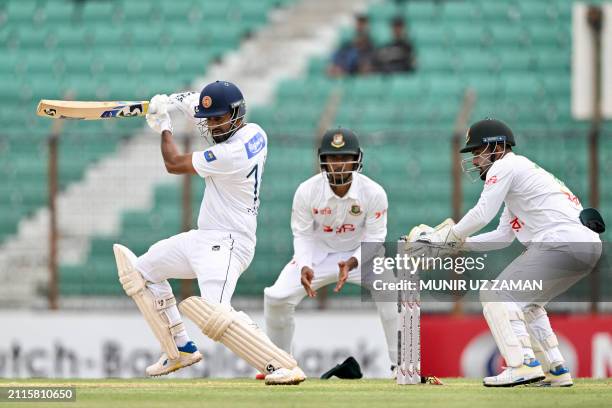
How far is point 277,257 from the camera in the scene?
44.8 ft

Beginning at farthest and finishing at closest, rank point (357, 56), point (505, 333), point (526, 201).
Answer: point (357, 56), point (526, 201), point (505, 333)

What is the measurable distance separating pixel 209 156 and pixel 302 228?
1.72 meters

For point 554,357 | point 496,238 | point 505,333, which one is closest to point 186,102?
point 496,238

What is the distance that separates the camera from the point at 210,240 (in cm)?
907

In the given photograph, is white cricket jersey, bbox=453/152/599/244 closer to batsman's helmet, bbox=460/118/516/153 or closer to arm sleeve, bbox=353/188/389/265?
batsman's helmet, bbox=460/118/516/153

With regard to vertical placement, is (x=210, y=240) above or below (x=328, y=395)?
above

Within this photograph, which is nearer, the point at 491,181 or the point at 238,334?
the point at 238,334

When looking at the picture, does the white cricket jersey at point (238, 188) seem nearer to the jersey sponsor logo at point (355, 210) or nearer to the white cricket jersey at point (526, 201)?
the jersey sponsor logo at point (355, 210)

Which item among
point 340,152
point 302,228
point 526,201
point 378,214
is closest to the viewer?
point 526,201

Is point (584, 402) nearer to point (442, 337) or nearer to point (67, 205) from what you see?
point (442, 337)

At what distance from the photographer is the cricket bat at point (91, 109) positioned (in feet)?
30.9

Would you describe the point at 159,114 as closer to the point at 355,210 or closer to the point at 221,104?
the point at 221,104

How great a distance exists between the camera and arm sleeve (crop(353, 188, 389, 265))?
Result: 1027cm

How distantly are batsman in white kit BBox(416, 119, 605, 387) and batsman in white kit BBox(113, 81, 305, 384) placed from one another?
1346 mm
